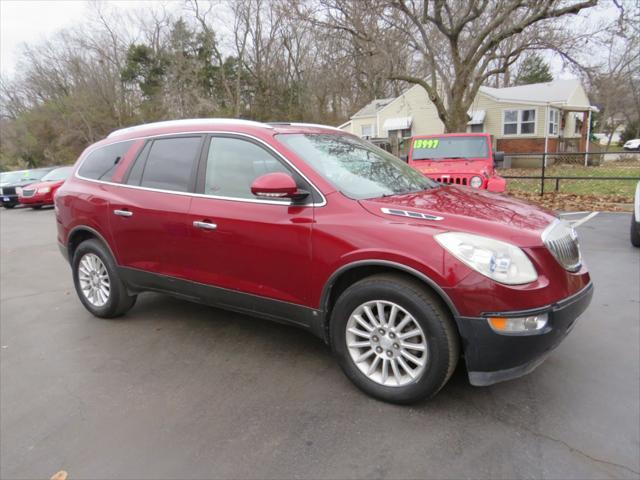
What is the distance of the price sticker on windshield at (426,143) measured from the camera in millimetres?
Answer: 9070

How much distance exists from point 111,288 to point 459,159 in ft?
22.4

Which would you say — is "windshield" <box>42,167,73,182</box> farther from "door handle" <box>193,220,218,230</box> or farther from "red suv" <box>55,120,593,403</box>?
"door handle" <box>193,220,218,230</box>

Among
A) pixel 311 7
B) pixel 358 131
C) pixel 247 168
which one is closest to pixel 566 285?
pixel 247 168

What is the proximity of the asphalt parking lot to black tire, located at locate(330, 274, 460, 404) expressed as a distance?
0.37ft

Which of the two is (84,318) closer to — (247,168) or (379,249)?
(247,168)

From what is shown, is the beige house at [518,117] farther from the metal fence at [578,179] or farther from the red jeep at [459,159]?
the red jeep at [459,159]

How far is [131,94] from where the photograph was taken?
116 ft

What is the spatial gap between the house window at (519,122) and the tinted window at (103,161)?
24.1 meters

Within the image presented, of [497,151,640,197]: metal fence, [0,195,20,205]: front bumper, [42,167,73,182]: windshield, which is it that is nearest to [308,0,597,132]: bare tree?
[497,151,640,197]: metal fence

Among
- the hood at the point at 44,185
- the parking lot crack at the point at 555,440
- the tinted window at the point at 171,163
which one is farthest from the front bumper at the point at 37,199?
the parking lot crack at the point at 555,440

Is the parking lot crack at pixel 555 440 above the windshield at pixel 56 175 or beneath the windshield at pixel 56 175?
beneath

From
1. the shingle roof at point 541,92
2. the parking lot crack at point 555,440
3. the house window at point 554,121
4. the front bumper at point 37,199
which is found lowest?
the parking lot crack at point 555,440

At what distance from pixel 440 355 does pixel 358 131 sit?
32594 millimetres

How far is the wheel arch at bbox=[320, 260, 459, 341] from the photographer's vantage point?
8.14ft
